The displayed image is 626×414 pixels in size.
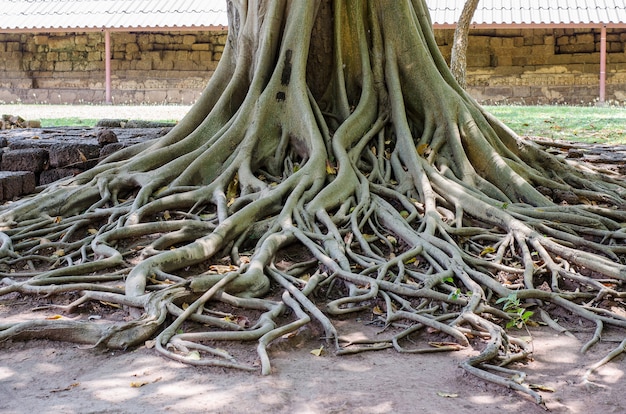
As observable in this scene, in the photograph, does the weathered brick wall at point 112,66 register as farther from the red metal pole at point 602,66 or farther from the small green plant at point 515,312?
the small green plant at point 515,312

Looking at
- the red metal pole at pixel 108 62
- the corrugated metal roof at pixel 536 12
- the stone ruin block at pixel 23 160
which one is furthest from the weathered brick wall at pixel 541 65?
the stone ruin block at pixel 23 160

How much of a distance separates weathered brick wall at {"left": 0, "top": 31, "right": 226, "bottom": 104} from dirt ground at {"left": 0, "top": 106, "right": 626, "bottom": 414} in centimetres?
1689

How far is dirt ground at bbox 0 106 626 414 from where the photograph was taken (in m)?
2.75

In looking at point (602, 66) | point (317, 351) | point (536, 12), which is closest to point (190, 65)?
point (536, 12)

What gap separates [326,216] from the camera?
186 inches

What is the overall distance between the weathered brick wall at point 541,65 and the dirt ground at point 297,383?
16083 millimetres

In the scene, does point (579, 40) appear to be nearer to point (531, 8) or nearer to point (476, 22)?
point (531, 8)

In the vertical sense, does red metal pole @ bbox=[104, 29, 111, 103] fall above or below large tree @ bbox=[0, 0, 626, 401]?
above

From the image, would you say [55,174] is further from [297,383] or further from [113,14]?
[113,14]

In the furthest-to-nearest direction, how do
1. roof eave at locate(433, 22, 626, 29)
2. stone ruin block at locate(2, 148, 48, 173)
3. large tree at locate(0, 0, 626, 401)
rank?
roof eave at locate(433, 22, 626, 29) < stone ruin block at locate(2, 148, 48, 173) < large tree at locate(0, 0, 626, 401)

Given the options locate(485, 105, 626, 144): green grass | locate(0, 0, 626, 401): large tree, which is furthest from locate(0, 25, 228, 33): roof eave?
locate(0, 0, 626, 401): large tree

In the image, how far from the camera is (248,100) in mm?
5668

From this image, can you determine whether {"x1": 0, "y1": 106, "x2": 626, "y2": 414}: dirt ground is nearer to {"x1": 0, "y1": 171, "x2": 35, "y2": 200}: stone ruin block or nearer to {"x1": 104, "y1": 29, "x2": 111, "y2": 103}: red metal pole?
{"x1": 0, "y1": 171, "x2": 35, "y2": 200}: stone ruin block

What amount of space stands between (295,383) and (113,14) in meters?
17.3
